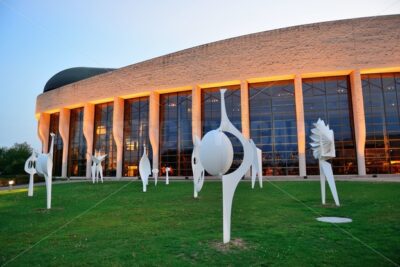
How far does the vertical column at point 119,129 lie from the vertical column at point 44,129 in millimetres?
18821

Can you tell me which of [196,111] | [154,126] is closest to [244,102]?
[196,111]

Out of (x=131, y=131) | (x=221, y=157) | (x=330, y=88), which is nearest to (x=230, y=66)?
(x=330, y=88)

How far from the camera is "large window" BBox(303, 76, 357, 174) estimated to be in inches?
1216

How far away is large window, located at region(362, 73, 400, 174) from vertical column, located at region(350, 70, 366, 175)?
5.88 feet

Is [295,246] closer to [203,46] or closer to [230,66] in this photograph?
[230,66]

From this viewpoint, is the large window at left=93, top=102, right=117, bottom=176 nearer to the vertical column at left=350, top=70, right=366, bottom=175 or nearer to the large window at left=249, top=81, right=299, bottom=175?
the large window at left=249, top=81, right=299, bottom=175

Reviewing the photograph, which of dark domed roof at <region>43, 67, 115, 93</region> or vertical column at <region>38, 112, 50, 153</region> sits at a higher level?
dark domed roof at <region>43, 67, 115, 93</region>

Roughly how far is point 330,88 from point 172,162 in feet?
68.9

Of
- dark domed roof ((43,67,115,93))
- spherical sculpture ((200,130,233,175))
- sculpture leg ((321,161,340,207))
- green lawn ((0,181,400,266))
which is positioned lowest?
green lawn ((0,181,400,266))

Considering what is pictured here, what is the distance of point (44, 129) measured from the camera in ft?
165

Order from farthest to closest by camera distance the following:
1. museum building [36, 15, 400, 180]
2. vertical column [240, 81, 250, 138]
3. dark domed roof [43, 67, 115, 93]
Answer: dark domed roof [43, 67, 115, 93]
vertical column [240, 81, 250, 138]
museum building [36, 15, 400, 180]

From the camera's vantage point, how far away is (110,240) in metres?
6.12

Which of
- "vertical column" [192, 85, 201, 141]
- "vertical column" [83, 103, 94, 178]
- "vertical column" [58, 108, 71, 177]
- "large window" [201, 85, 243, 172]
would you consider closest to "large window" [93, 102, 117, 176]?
"vertical column" [83, 103, 94, 178]

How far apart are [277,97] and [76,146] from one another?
32329 millimetres
